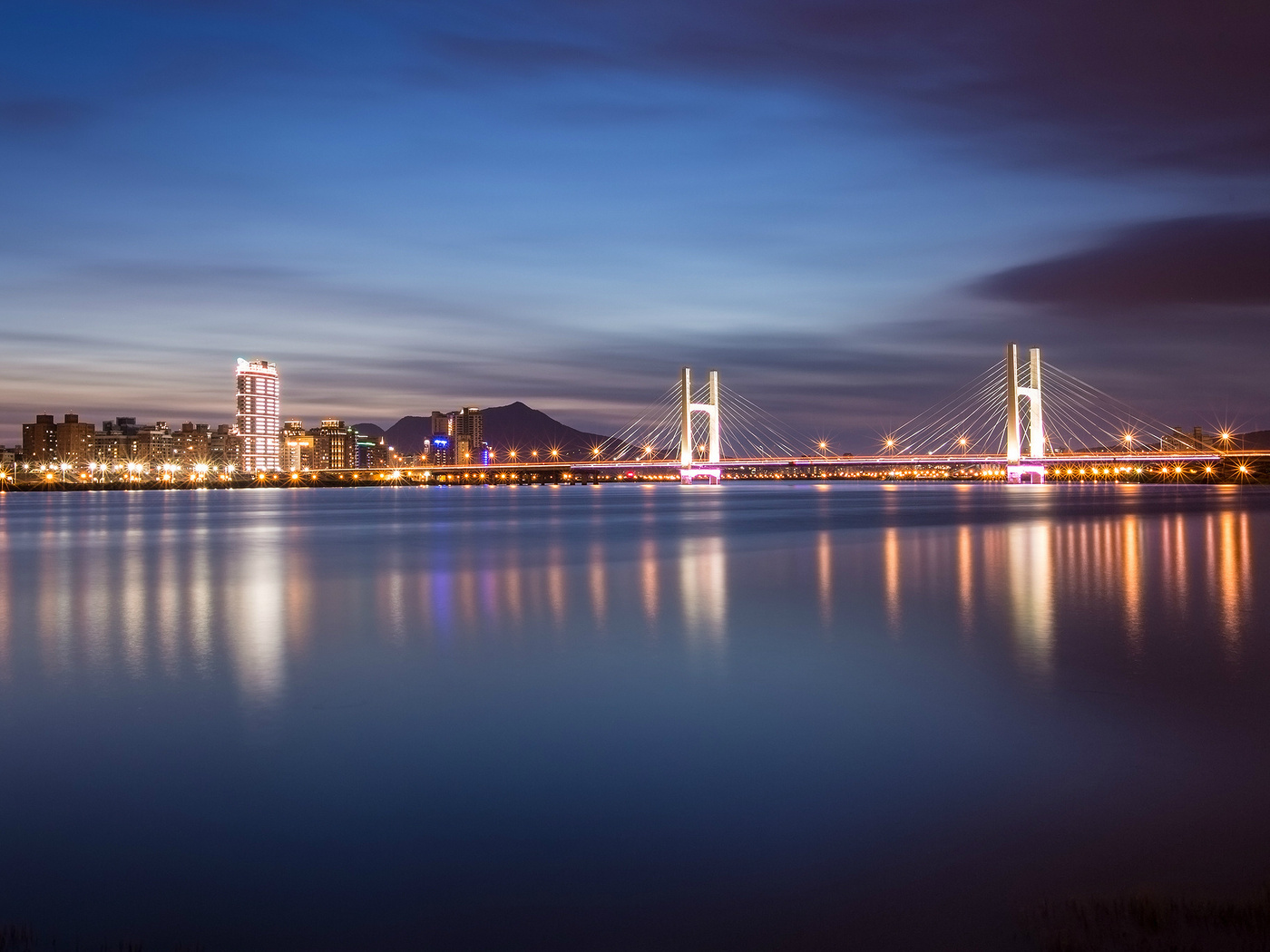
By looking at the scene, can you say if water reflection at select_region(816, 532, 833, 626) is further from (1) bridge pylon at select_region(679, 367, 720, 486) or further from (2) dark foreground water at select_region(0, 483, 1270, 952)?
(1) bridge pylon at select_region(679, 367, 720, 486)

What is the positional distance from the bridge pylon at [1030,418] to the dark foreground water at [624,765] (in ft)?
209

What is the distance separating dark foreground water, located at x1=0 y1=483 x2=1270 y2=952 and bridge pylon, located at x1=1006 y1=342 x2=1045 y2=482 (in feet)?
209

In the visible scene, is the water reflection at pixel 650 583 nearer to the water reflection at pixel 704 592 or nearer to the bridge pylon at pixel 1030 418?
the water reflection at pixel 704 592

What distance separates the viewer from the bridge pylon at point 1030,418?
76125 mm

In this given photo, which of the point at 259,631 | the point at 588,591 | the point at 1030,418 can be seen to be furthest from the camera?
the point at 1030,418

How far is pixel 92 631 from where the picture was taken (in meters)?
12.8

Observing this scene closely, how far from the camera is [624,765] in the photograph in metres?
6.53

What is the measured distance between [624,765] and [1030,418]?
77856mm

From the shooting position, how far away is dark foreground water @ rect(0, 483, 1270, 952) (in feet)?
14.4

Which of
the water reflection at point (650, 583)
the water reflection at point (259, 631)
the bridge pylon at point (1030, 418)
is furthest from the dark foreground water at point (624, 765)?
the bridge pylon at point (1030, 418)

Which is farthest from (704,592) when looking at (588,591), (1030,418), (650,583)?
(1030,418)

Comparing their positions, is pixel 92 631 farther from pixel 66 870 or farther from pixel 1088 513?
pixel 1088 513

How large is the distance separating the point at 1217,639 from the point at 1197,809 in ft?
21.9

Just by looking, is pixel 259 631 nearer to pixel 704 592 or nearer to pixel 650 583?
pixel 704 592
